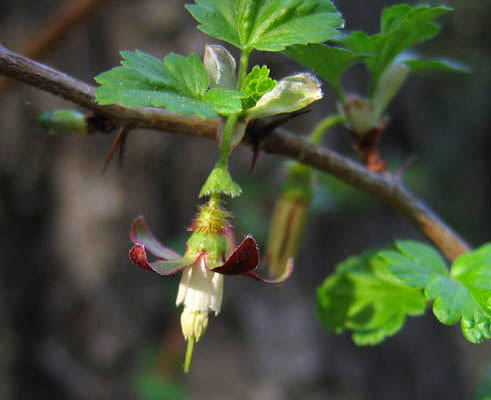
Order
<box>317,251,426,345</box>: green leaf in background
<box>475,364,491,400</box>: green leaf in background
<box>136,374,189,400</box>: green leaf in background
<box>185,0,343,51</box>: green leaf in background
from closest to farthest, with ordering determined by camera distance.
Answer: <box>185,0,343,51</box>: green leaf in background, <box>317,251,426,345</box>: green leaf in background, <box>475,364,491,400</box>: green leaf in background, <box>136,374,189,400</box>: green leaf in background

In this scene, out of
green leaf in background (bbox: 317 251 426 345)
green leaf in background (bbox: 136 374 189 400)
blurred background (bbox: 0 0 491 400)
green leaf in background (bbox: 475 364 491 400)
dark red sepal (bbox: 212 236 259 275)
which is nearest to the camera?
dark red sepal (bbox: 212 236 259 275)

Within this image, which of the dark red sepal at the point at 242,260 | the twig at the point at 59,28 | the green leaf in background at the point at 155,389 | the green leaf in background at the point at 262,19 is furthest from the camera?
the green leaf in background at the point at 155,389

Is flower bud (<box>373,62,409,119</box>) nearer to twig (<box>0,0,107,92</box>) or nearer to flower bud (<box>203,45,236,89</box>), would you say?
flower bud (<box>203,45,236,89</box>)

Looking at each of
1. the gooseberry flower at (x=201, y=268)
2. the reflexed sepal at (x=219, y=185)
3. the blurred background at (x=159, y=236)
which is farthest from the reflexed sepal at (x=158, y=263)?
the blurred background at (x=159, y=236)

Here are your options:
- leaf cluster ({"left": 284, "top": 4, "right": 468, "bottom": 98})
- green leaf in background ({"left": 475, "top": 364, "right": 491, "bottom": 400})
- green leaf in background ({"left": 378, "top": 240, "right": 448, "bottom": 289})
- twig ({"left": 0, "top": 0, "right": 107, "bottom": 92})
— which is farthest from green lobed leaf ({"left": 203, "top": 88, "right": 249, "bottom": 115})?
twig ({"left": 0, "top": 0, "right": 107, "bottom": 92})

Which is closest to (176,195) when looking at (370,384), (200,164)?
(200,164)

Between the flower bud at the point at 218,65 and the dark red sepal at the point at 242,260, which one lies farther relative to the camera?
the flower bud at the point at 218,65

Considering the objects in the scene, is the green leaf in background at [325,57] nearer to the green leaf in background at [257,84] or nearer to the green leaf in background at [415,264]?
the green leaf in background at [257,84]
